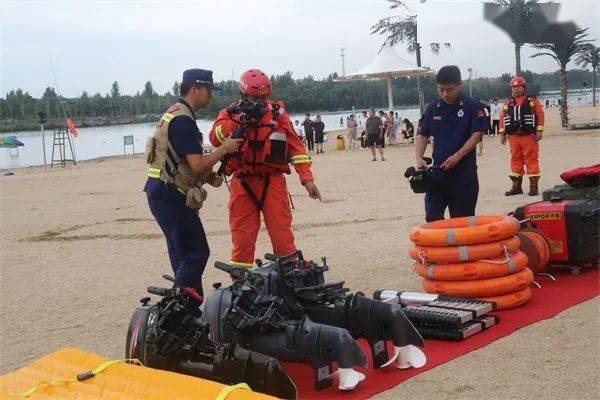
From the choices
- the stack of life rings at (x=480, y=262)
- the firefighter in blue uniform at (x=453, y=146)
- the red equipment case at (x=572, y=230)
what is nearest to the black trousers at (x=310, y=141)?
the firefighter in blue uniform at (x=453, y=146)

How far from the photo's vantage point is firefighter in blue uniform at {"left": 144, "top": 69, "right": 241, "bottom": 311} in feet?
16.9

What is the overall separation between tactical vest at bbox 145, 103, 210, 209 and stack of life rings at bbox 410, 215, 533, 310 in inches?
76.6

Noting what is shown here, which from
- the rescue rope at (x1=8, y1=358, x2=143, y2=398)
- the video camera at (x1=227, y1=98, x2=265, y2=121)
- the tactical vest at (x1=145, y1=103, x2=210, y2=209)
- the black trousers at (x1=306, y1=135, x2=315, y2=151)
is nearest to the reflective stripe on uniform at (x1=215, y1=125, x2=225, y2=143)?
the video camera at (x1=227, y1=98, x2=265, y2=121)

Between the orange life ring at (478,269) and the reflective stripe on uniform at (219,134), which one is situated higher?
the reflective stripe on uniform at (219,134)

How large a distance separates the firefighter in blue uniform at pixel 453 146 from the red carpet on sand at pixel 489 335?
Result: 1.04 metres

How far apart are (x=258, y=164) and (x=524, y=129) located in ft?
24.2

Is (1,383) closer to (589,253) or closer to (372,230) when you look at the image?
(589,253)

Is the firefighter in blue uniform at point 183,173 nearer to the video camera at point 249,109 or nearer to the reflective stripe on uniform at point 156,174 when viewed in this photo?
the reflective stripe on uniform at point 156,174

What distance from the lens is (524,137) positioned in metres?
12.0

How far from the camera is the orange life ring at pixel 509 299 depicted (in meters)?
5.72

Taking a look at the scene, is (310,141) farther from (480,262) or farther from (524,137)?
(480,262)

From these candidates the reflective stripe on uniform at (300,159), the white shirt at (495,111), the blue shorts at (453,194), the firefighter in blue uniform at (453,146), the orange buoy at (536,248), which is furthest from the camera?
the white shirt at (495,111)

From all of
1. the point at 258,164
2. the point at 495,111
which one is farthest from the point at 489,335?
the point at 495,111

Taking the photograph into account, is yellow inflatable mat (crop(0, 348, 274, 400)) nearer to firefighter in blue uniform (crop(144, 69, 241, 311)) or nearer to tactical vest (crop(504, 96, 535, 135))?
firefighter in blue uniform (crop(144, 69, 241, 311))
